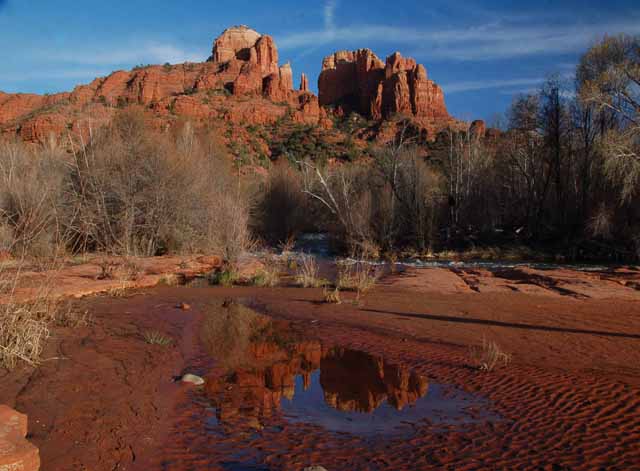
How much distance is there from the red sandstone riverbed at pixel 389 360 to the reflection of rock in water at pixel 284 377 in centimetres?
30

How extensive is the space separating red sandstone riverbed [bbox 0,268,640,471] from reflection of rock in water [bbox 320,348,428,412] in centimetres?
34

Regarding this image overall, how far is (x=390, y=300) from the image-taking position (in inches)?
491

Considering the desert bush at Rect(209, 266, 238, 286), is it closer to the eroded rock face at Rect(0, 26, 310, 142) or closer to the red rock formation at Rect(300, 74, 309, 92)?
the eroded rock face at Rect(0, 26, 310, 142)

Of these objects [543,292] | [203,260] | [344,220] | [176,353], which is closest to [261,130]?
[344,220]

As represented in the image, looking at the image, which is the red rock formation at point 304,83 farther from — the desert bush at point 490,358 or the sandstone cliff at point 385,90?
the desert bush at point 490,358

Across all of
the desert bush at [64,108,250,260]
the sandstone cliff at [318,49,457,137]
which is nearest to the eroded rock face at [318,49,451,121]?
the sandstone cliff at [318,49,457,137]

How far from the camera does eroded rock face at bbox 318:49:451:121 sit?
80.5 m

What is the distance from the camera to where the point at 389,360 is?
749cm

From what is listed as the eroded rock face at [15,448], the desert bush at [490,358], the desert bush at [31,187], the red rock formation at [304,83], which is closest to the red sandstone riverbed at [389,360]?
the desert bush at [490,358]

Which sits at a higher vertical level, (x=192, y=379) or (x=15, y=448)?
(x=15, y=448)

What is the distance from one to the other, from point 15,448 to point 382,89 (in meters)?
85.5

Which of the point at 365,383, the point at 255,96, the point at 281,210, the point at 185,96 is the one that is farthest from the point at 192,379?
the point at 255,96

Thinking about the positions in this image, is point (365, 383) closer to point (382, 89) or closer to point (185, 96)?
point (185, 96)

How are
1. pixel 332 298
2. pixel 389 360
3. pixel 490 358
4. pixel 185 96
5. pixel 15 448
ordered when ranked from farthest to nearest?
1. pixel 185 96
2. pixel 332 298
3. pixel 389 360
4. pixel 490 358
5. pixel 15 448
